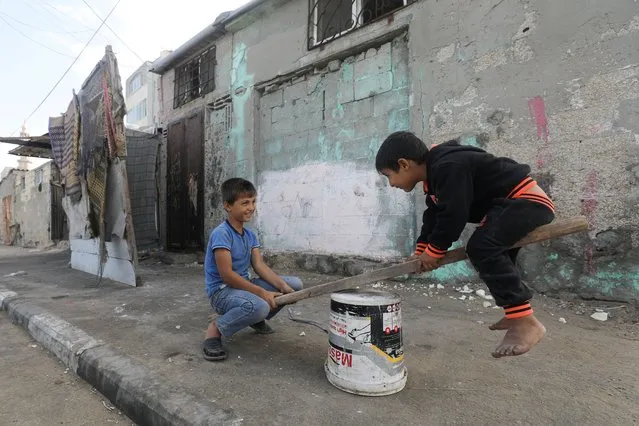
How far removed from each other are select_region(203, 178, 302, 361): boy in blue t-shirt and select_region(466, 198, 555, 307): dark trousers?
1.25 m

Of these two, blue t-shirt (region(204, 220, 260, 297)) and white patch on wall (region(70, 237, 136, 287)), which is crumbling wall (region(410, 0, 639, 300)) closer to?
blue t-shirt (region(204, 220, 260, 297))

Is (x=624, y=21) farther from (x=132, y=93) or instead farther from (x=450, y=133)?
(x=132, y=93)

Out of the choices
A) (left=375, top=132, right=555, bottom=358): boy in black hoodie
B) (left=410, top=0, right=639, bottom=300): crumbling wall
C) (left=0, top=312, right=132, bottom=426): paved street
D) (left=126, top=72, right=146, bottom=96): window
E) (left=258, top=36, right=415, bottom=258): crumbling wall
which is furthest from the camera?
(left=126, top=72, right=146, bottom=96): window

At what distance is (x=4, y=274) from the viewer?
266 inches

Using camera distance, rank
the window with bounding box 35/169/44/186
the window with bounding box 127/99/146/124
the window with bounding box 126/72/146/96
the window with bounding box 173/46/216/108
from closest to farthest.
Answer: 1. the window with bounding box 173/46/216/108
2. the window with bounding box 35/169/44/186
3. the window with bounding box 127/99/146/124
4. the window with bounding box 126/72/146/96

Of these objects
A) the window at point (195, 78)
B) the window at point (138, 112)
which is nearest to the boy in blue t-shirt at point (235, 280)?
the window at point (195, 78)

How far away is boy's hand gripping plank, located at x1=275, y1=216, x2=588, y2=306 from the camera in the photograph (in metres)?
1.80

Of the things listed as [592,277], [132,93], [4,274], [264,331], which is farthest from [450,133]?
[132,93]

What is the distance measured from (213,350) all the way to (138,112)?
34600 millimetres

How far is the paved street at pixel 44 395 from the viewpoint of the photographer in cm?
199

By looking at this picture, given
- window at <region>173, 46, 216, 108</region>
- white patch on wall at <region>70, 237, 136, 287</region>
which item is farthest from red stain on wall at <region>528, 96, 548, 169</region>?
window at <region>173, 46, 216, 108</region>

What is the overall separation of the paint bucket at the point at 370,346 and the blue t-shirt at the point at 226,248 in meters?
0.95

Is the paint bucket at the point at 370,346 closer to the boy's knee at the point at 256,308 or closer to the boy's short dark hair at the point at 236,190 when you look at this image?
the boy's knee at the point at 256,308

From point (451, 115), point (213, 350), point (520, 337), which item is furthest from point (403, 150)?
point (451, 115)
